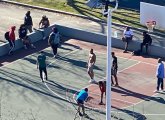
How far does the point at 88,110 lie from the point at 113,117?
123 cm

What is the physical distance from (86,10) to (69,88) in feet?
37.7

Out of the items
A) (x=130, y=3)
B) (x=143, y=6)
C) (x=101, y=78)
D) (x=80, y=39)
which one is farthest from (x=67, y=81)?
(x=130, y=3)

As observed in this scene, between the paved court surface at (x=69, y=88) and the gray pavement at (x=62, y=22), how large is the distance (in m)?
2.33

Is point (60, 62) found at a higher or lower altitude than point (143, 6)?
lower

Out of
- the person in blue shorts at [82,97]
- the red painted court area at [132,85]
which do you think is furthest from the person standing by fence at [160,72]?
the person in blue shorts at [82,97]

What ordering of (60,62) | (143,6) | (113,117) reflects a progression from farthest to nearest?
(143,6)
(60,62)
(113,117)

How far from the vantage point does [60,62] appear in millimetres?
30188

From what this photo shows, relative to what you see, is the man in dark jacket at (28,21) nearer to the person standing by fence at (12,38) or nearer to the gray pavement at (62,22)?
the gray pavement at (62,22)

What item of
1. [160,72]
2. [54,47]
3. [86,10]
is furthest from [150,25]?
[160,72]

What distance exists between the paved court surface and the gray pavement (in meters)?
2.33

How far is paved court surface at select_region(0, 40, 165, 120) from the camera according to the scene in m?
24.6

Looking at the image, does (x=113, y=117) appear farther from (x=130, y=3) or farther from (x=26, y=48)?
(x=130, y=3)

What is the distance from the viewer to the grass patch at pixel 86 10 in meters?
35.5

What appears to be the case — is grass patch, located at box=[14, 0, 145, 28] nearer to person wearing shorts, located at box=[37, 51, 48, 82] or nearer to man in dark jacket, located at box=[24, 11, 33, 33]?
man in dark jacket, located at box=[24, 11, 33, 33]
